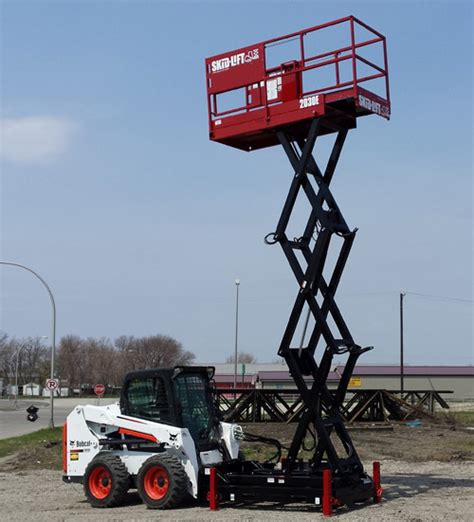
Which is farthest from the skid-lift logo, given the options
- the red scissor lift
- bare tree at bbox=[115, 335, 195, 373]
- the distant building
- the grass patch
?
bare tree at bbox=[115, 335, 195, 373]

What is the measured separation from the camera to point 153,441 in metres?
13.8

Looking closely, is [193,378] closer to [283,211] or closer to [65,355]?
[283,211]

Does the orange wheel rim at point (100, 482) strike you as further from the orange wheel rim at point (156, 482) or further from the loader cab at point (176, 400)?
the loader cab at point (176, 400)

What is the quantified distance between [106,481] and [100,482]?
146 millimetres

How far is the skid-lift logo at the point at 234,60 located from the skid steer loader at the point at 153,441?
5.19 meters

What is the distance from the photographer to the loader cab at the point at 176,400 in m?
13.8

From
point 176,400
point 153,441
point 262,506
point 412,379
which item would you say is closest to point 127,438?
point 153,441

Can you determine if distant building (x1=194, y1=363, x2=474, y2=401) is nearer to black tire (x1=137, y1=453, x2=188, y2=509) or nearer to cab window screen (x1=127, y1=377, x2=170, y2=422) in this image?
cab window screen (x1=127, y1=377, x2=170, y2=422)

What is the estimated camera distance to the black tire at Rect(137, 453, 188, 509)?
→ 1316 centimetres

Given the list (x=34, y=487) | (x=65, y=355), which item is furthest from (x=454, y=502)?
(x=65, y=355)

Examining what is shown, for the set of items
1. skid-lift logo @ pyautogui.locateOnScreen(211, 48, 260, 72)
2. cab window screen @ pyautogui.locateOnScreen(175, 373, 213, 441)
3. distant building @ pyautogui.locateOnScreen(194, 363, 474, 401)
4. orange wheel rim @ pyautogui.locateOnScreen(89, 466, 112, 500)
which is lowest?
distant building @ pyautogui.locateOnScreen(194, 363, 474, 401)

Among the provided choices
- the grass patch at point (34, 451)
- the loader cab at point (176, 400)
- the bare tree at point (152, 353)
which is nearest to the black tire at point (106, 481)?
the loader cab at point (176, 400)

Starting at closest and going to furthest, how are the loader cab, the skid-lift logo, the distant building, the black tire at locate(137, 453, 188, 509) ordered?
the black tire at locate(137, 453, 188, 509)
the loader cab
the skid-lift logo
the distant building

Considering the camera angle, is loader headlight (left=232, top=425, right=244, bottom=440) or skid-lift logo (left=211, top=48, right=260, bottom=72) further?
skid-lift logo (left=211, top=48, right=260, bottom=72)
